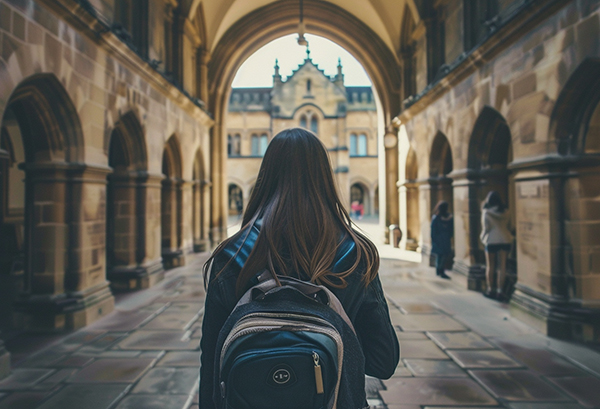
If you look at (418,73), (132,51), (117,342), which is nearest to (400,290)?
(117,342)

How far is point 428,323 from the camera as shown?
16.4ft

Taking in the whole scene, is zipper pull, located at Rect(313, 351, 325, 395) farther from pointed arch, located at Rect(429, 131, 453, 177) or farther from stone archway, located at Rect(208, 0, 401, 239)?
stone archway, located at Rect(208, 0, 401, 239)

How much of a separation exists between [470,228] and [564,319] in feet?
9.12

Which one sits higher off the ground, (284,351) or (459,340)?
(284,351)

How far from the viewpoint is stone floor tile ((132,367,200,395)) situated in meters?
3.22

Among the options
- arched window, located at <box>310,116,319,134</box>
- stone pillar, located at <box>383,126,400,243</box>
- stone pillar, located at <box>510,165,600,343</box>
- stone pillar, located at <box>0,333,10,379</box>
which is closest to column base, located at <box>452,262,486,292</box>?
stone pillar, located at <box>510,165,600,343</box>

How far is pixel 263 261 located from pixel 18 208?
30.6ft

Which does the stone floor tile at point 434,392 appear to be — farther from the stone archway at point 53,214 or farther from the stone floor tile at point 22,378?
the stone archway at point 53,214

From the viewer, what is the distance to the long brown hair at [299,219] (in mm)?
1191

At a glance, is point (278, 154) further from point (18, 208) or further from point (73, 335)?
point (18, 208)

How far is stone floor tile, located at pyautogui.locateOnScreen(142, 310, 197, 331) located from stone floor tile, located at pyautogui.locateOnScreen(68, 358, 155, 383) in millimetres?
1022

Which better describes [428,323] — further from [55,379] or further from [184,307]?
[55,379]

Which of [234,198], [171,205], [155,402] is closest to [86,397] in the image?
[155,402]

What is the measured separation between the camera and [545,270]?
4.66m
